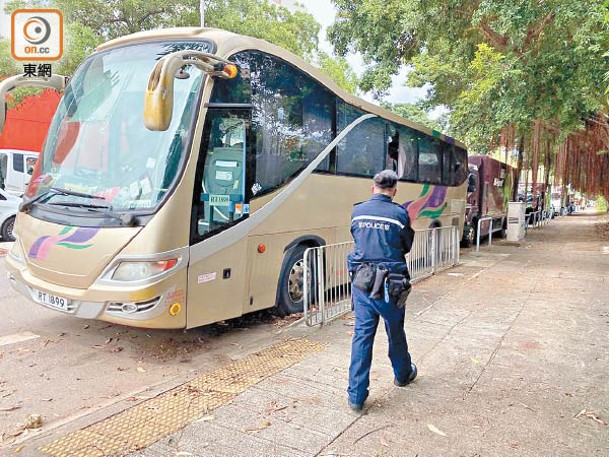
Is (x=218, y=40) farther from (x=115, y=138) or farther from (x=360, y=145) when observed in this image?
(x=360, y=145)

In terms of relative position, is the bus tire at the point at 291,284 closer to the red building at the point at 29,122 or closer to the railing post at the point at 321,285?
the railing post at the point at 321,285

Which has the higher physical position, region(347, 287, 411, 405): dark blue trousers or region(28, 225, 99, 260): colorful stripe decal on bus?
region(28, 225, 99, 260): colorful stripe decal on bus

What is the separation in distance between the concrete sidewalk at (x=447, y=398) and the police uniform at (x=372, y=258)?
0.32 meters

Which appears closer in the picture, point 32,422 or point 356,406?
point 32,422

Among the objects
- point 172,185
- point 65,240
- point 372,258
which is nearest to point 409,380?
point 372,258

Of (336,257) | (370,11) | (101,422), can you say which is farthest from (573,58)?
(101,422)

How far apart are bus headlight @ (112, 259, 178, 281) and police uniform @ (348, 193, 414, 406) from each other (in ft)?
5.88

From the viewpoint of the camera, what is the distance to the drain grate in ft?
9.91

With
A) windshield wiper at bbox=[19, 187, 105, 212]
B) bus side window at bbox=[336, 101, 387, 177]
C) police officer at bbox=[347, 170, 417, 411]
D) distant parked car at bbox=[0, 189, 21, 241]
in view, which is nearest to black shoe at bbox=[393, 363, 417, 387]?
police officer at bbox=[347, 170, 417, 411]

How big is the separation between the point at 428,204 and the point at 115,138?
7656 mm

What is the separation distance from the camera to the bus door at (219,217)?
4562 millimetres

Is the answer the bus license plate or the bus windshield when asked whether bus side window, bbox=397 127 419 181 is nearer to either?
the bus windshield

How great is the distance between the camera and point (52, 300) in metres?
4.48

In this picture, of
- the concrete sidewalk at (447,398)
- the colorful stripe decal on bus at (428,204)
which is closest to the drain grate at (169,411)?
the concrete sidewalk at (447,398)
